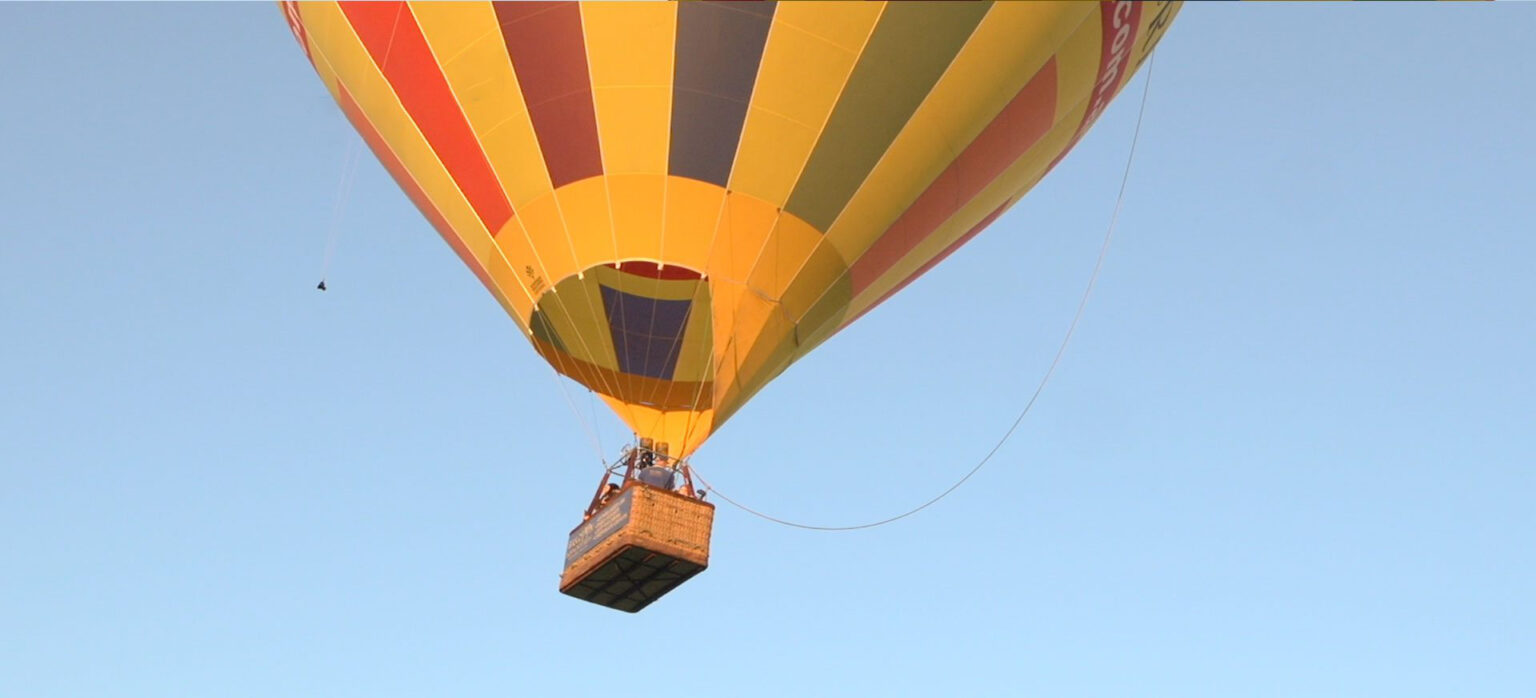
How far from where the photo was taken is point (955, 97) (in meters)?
13.1

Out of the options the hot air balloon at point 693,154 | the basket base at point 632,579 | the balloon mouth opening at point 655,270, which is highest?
the hot air balloon at point 693,154

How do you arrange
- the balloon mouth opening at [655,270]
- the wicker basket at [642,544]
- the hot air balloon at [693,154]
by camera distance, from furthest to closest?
1. the balloon mouth opening at [655,270]
2. the hot air balloon at [693,154]
3. the wicker basket at [642,544]

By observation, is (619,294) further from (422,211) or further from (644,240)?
(422,211)

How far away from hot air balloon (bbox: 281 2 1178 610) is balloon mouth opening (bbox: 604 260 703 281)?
0.8 inches

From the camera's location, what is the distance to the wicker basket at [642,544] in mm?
12445

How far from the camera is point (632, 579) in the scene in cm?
1302

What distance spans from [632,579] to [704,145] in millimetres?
3587

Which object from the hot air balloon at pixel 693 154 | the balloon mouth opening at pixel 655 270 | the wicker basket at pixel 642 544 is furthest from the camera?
the balloon mouth opening at pixel 655 270

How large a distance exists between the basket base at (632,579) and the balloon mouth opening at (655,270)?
7.85 feet

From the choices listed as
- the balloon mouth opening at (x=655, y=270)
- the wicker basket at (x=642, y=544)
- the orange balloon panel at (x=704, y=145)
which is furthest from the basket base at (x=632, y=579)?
the balloon mouth opening at (x=655, y=270)

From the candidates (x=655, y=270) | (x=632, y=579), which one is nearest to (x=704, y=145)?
(x=655, y=270)

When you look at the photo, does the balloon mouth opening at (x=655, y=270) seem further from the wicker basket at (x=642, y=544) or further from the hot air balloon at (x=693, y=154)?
the wicker basket at (x=642, y=544)

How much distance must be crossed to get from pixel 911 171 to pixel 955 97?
2.47ft

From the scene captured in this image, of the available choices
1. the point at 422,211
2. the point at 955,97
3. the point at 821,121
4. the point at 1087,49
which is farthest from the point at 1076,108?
the point at 422,211
